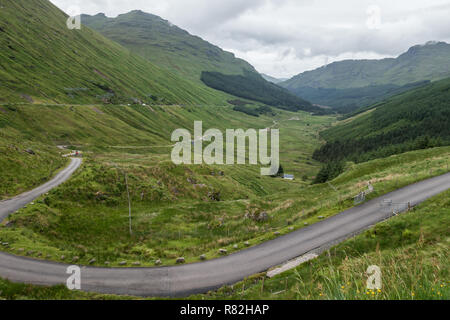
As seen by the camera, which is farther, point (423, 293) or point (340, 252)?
point (340, 252)

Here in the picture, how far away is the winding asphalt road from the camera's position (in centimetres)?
2308

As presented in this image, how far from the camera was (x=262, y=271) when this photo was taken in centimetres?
2470

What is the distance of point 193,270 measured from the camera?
25.8 m

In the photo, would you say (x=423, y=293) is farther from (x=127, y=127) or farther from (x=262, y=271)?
(x=127, y=127)

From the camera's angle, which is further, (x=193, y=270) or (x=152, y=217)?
(x=152, y=217)

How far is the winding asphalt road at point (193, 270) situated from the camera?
23.1 metres

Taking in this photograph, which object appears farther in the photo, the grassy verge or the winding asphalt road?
the grassy verge

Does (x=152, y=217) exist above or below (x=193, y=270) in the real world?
above

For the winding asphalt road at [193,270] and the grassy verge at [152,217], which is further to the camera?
the grassy verge at [152,217]

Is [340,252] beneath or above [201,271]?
above
